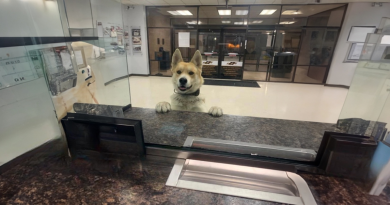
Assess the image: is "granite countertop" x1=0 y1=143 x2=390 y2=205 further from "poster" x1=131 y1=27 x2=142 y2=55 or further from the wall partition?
"poster" x1=131 y1=27 x2=142 y2=55

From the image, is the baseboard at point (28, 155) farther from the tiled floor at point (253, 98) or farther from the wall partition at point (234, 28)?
the tiled floor at point (253, 98)

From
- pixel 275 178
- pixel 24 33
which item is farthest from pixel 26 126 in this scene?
pixel 275 178

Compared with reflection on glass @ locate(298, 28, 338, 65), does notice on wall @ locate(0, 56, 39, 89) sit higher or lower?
lower

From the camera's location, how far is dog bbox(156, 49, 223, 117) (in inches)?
43.3

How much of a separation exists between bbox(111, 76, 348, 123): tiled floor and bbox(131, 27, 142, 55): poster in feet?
1.19

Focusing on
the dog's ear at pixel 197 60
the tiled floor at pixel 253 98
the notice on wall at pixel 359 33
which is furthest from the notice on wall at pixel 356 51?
the tiled floor at pixel 253 98

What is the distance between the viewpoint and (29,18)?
1.69ft

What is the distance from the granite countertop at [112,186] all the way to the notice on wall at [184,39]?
84 cm

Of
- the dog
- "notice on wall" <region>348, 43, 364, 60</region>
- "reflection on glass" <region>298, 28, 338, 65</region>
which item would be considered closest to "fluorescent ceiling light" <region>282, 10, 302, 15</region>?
"reflection on glass" <region>298, 28, 338, 65</region>

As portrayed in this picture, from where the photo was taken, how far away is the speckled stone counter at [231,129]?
1.86 feet

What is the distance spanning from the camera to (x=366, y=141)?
0.38 m

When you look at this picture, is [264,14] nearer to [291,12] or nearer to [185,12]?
[291,12]

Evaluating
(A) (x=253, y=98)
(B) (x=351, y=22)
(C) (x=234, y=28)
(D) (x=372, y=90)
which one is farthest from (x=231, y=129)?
(A) (x=253, y=98)

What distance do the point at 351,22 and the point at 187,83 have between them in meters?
0.90
